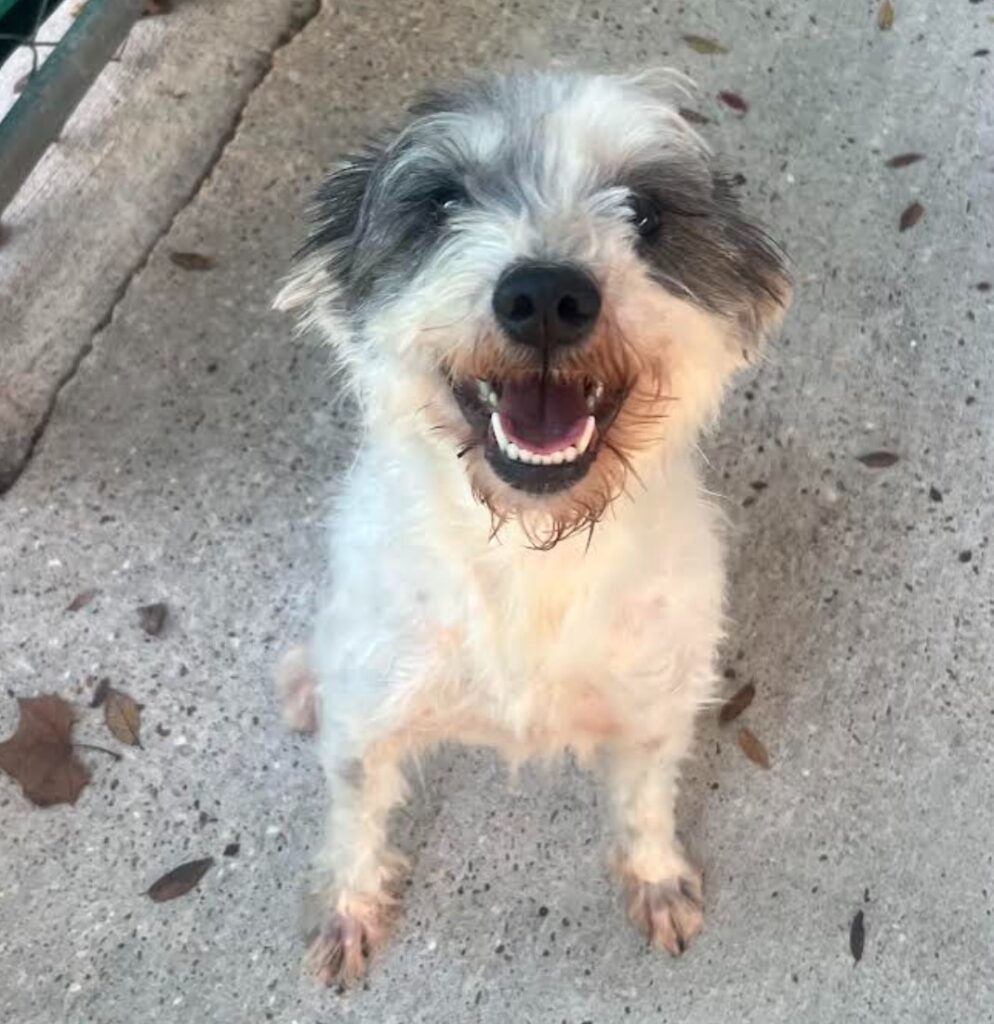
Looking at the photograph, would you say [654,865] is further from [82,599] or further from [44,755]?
[82,599]

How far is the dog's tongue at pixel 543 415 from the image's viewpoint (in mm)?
1999

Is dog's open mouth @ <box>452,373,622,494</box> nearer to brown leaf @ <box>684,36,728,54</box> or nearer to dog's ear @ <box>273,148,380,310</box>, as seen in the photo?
dog's ear @ <box>273,148,380,310</box>

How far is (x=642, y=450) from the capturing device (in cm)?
210

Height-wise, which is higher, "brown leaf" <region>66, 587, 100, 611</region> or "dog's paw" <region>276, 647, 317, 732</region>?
"brown leaf" <region>66, 587, 100, 611</region>

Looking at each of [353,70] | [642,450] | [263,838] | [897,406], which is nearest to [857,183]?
[897,406]

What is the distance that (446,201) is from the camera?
2.08m

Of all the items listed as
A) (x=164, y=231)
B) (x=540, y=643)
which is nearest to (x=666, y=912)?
(x=540, y=643)

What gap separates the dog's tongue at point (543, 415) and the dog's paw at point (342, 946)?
1398mm

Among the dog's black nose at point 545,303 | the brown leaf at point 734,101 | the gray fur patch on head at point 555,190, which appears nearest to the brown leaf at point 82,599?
the gray fur patch on head at point 555,190

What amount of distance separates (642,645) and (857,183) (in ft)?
7.41

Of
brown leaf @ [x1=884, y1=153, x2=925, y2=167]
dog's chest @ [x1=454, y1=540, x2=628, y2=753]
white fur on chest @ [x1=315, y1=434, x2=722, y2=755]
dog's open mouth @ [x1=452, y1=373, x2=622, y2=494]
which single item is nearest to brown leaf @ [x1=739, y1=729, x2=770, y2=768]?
white fur on chest @ [x1=315, y1=434, x2=722, y2=755]

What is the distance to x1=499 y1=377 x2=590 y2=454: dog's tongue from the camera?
200cm

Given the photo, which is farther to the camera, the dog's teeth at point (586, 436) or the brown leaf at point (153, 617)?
the brown leaf at point (153, 617)

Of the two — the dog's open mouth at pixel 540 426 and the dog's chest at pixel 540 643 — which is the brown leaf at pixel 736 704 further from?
the dog's open mouth at pixel 540 426
